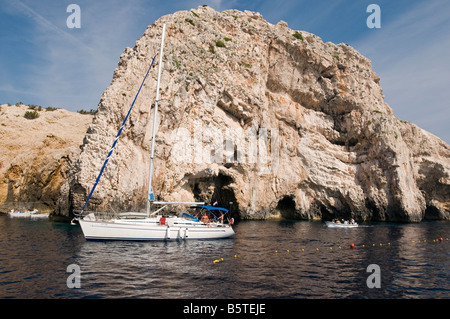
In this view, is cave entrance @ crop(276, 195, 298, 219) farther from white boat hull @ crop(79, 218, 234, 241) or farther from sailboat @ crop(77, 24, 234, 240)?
white boat hull @ crop(79, 218, 234, 241)

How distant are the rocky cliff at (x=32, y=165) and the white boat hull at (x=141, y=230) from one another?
1905 centimetres

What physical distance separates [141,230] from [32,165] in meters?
32.7

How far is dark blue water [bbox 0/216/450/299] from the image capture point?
1157cm

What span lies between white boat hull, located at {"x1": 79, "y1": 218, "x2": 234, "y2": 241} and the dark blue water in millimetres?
749

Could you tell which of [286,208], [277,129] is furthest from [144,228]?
[286,208]

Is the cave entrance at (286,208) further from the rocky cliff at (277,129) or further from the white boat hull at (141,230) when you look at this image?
the white boat hull at (141,230)

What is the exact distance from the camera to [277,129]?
53.1 m

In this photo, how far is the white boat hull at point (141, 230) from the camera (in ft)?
70.7
